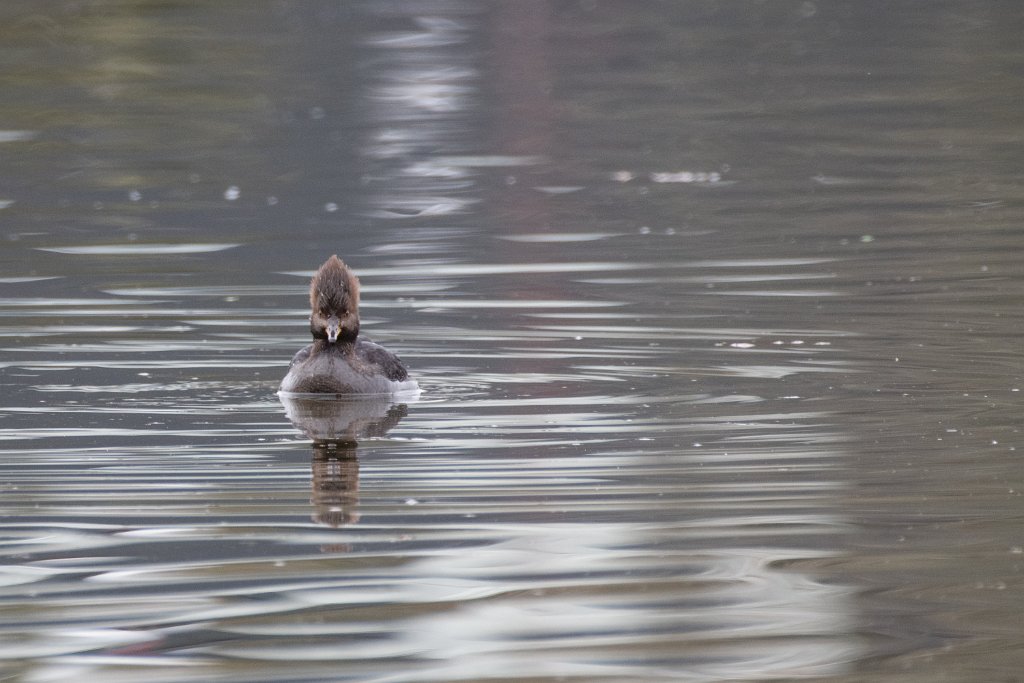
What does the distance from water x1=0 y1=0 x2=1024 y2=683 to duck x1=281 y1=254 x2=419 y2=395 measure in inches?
7.5

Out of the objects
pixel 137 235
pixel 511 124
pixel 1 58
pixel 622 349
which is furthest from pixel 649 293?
pixel 1 58

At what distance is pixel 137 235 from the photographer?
19.0m

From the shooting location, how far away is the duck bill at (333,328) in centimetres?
1221

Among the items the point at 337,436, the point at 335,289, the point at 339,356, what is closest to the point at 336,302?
the point at 335,289

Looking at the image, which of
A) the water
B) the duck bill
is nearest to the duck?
the duck bill

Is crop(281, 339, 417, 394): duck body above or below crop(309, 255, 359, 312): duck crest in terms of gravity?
below

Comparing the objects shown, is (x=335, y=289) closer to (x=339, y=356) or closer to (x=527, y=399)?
(x=339, y=356)

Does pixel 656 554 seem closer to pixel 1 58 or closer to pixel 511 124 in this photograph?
pixel 511 124

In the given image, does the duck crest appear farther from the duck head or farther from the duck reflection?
the duck reflection

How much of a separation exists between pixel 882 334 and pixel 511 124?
613 inches

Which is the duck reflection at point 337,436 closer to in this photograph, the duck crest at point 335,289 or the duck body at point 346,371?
the duck body at point 346,371

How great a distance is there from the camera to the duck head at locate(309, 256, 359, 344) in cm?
1253

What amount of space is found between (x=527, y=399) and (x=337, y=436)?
3.65ft

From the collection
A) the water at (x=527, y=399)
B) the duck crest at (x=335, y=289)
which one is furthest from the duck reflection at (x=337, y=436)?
the duck crest at (x=335, y=289)
